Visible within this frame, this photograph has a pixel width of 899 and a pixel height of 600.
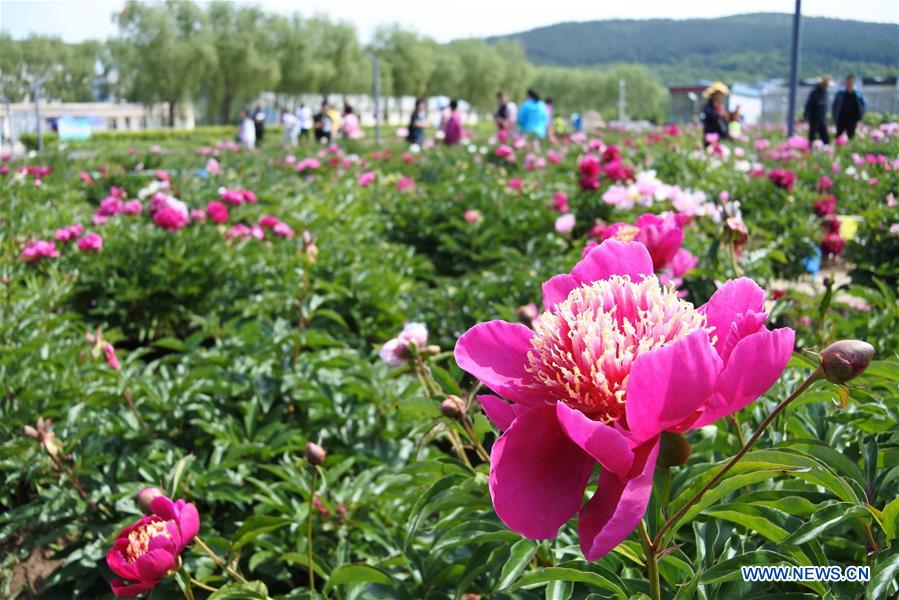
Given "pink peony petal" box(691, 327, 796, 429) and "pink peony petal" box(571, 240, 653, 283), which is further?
"pink peony petal" box(571, 240, 653, 283)

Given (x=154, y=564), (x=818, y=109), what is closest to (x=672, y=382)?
(x=154, y=564)

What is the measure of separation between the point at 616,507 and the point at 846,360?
23 centimetres

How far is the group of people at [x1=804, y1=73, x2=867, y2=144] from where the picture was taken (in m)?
8.47

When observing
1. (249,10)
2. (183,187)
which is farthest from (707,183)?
(249,10)

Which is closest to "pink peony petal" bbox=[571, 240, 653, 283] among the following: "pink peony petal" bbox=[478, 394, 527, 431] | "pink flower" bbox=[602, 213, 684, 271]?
"pink peony petal" bbox=[478, 394, 527, 431]

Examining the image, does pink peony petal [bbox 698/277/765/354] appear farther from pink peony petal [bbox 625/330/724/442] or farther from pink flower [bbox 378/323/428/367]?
pink flower [bbox 378/323/428/367]

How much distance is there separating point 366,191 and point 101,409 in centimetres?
566

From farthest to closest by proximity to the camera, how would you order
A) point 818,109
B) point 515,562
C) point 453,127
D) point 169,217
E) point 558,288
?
point 453,127 < point 818,109 < point 169,217 < point 515,562 < point 558,288

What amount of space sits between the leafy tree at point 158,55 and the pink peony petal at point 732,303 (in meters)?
51.9

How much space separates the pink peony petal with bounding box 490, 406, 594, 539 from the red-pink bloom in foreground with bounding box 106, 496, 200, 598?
701mm

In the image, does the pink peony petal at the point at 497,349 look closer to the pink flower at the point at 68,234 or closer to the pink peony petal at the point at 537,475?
the pink peony petal at the point at 537,475

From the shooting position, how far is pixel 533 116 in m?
13.7

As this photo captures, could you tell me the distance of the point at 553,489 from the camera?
0.70m

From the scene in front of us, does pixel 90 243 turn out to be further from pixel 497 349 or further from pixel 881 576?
pixel 881 576
